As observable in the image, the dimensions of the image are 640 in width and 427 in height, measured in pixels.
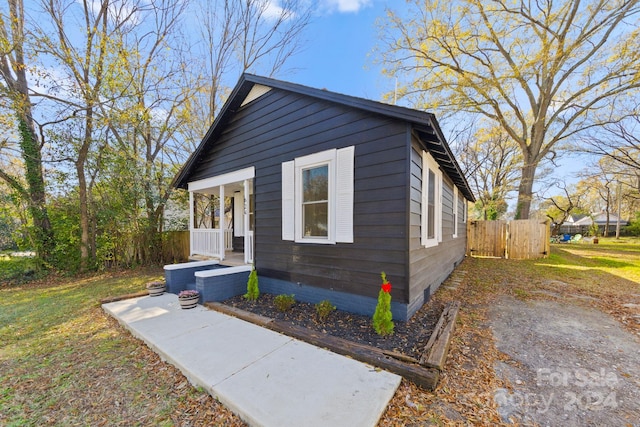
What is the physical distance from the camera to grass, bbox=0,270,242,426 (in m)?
2.22

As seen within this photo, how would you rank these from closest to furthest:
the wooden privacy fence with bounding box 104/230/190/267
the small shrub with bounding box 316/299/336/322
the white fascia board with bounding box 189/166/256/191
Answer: the small shrub with bounding box 316/299/336/322
the white fascia board with bounding box 189/166/256/191
the wooden privacy fence with bounding box 104/230/190/267

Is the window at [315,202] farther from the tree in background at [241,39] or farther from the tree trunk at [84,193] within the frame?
the tree in background at [241,39]

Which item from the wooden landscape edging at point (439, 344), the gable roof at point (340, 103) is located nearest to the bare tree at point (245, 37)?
the gable roof at point (340, 103)

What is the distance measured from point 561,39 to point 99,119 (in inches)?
710

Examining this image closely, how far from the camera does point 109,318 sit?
14.9ft

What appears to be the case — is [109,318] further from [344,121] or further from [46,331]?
[344,121]

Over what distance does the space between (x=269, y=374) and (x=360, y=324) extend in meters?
1.63

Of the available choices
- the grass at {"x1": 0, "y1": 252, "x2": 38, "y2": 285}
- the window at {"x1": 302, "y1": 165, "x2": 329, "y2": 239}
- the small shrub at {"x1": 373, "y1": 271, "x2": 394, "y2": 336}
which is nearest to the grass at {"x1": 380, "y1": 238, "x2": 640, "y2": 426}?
the small shrub at {"x1": 373, "y1": 271, "x2": 394, "y2": 336}

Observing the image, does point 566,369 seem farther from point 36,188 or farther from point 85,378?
point 36,188

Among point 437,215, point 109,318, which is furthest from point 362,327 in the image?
point 109,318

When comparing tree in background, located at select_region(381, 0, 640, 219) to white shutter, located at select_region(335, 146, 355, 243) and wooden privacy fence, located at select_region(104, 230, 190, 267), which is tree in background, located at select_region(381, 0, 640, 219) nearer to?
white shutter, located at select_region(335, 146, 355, 243)

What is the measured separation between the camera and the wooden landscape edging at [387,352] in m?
2.51

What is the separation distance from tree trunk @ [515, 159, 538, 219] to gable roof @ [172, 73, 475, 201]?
8.72 meters

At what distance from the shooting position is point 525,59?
39.5 ft
